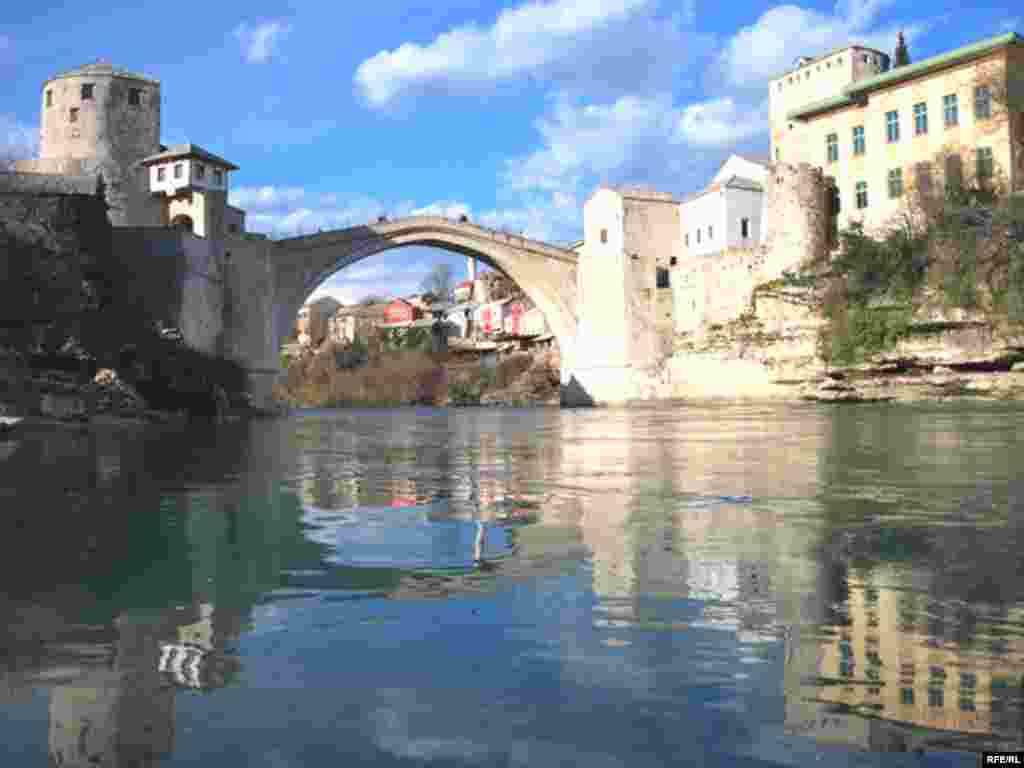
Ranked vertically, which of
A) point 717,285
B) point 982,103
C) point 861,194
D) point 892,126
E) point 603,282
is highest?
point 892,126

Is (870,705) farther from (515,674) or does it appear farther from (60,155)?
(60,155)

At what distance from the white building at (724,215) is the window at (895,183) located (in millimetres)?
9007

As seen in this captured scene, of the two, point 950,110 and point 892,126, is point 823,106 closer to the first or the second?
point 892,126

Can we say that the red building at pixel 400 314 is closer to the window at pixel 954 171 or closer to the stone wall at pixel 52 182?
the stone wall at pixel 52 182

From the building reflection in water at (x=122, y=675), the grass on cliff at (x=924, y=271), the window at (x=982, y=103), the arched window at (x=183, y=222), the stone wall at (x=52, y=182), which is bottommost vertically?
the building reflection in water at (x=122, y=675)

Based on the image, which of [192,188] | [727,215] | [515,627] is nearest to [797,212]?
[727,215]

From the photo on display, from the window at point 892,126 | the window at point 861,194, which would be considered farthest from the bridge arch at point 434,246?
the window at point 892,126

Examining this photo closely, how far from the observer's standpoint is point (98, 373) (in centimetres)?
2238

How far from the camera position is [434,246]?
170 feet

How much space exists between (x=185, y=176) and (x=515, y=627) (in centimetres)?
3825

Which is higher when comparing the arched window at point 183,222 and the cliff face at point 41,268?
the arched window at point 183,222

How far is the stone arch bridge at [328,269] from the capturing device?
1583 inches

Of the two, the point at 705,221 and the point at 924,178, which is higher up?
the point at 705,221

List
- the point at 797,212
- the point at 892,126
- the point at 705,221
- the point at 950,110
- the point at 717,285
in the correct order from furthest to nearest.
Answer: the point at 705,221
the point at 717,285
the point at 797,212
the point at 892,126
the point at 950,110
